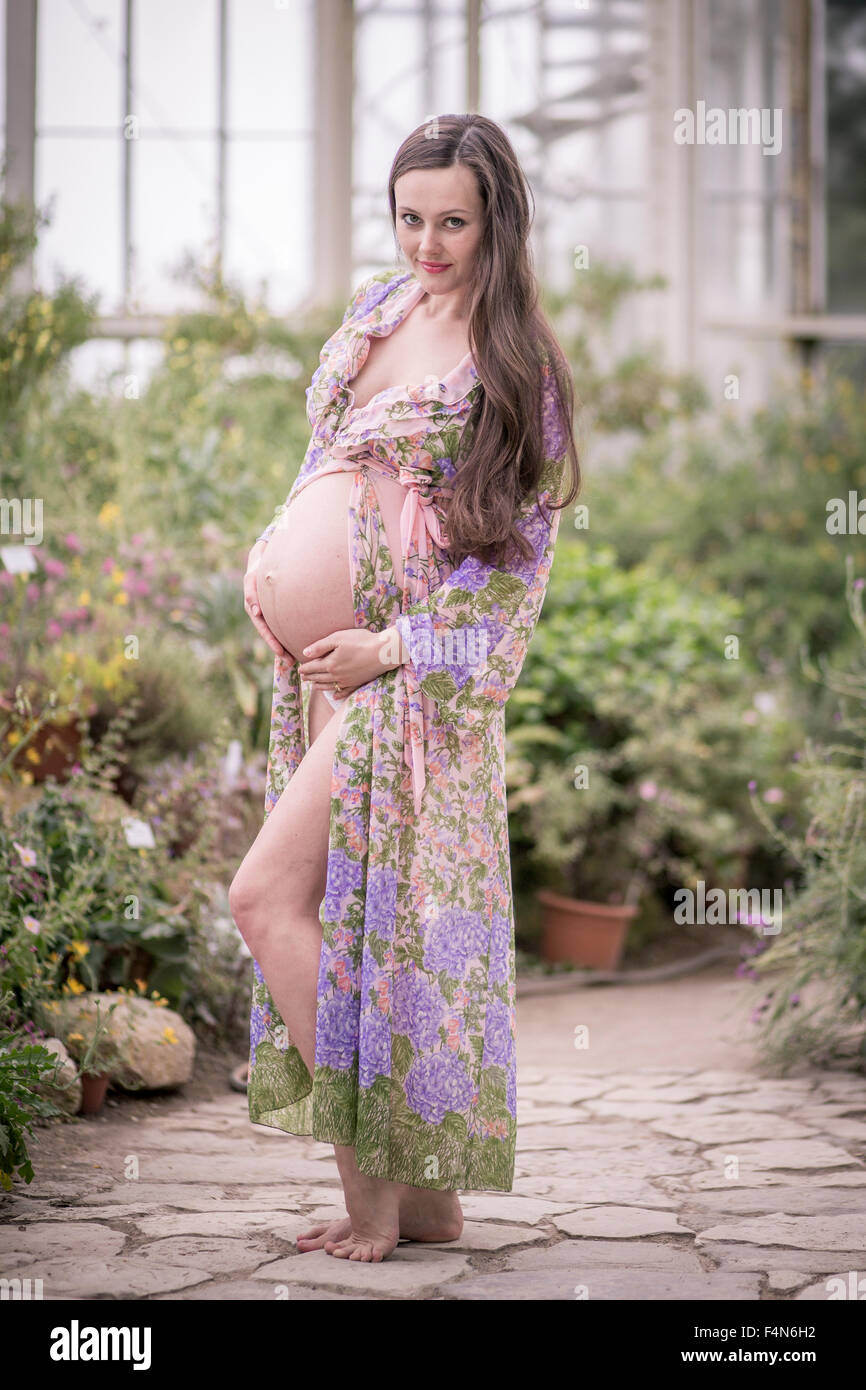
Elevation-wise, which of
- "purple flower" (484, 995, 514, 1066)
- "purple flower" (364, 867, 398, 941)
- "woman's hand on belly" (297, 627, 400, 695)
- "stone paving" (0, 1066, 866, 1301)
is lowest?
"stone paving" (0, 1066, 866, 1301)

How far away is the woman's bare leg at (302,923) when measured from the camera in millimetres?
2240

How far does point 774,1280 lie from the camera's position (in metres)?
2.18

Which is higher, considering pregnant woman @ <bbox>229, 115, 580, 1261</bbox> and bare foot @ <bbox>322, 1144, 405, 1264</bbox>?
pregnant woman @ <bbox>229, 115, 580, 1261</bbox>

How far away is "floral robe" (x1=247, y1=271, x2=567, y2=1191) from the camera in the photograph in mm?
2203

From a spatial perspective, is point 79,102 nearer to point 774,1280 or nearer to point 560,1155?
point 560,1155

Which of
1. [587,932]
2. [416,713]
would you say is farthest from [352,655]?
[587,932]

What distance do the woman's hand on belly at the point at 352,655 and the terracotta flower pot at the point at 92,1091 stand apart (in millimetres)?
1289

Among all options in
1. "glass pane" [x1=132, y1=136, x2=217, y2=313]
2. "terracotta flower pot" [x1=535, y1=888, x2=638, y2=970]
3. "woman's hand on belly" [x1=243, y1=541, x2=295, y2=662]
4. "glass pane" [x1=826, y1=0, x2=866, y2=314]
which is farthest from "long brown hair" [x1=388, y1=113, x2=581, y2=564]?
"glass pane" [x1=826, y1=0, x2=866, y2=314]

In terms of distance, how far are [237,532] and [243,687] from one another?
1.26m

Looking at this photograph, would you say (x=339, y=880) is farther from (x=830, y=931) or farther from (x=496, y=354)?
(x=830, y=931)

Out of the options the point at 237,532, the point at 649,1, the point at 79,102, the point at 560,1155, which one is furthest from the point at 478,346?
the point at 649,1

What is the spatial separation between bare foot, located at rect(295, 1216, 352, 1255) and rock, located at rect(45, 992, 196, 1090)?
843mm

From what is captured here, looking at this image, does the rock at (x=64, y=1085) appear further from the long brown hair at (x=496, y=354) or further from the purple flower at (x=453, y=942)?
the long brown hair at (x=496, y=354)

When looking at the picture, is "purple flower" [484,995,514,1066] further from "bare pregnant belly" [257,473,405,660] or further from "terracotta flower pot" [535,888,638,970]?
"terracotta flower pot" [535,888,638,970]
